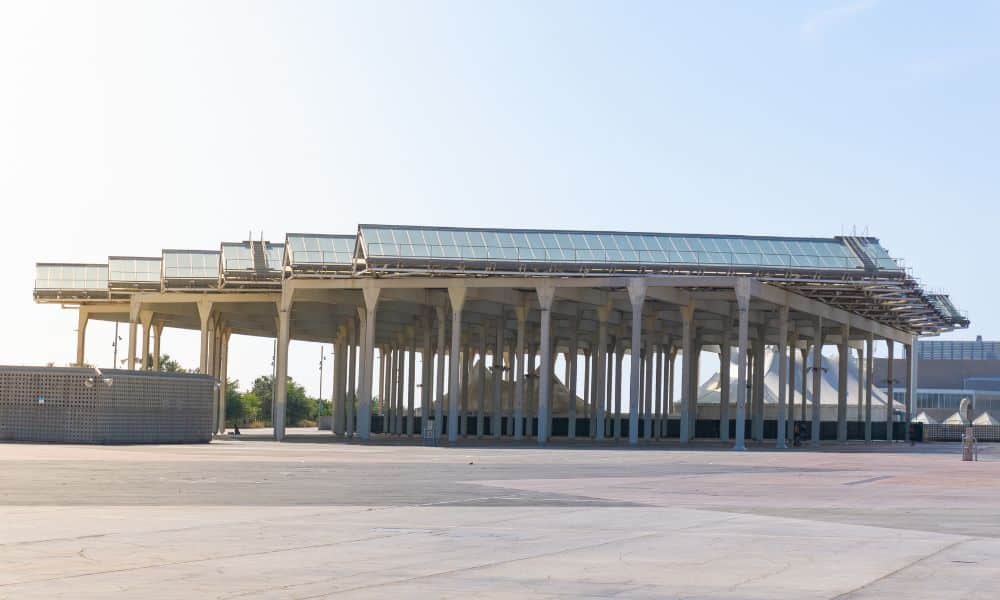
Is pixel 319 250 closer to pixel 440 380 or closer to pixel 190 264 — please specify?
pixel 440 380

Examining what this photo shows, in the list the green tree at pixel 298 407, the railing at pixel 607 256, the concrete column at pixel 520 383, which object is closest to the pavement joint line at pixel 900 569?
the railing at pixel 607 256

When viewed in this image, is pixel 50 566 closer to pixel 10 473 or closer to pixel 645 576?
pixel 645 576

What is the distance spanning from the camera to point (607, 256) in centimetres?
7112

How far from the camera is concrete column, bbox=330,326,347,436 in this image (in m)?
104

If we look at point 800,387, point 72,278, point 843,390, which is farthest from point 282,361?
point 800,387

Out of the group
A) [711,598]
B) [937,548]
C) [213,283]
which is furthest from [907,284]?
[711,598]

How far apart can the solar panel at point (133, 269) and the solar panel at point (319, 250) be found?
20.5m

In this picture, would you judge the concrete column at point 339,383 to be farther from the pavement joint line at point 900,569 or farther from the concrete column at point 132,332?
the pavement joint line at point 900,569

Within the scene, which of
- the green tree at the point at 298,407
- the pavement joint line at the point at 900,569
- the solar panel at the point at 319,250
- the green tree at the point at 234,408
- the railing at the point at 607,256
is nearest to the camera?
the pavement joint line at the point at 900,569

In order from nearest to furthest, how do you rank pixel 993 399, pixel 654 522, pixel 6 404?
pixel 654 522 → pixel 6 404 → pixel 993 399

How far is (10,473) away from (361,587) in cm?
2098

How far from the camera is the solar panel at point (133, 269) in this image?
302ft

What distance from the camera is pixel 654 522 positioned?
20516 millimetres

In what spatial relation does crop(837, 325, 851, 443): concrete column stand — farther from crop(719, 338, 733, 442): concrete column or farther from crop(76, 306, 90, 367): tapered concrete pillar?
crop(76, 306, 90, 367): tapered concrete pillar
